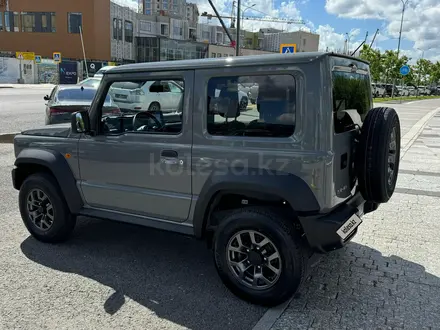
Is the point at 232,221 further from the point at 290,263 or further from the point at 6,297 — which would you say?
the point at 6,297

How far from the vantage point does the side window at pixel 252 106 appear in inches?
118

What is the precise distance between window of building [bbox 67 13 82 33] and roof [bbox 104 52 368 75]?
2356 inches

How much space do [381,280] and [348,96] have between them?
1.66 m

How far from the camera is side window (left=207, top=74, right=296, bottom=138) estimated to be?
2992 mm

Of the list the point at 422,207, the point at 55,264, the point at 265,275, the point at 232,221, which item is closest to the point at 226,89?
the point at 232,221

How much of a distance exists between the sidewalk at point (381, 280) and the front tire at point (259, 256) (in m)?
0.24

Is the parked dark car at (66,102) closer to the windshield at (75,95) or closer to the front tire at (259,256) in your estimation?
the windshield at (75,95)

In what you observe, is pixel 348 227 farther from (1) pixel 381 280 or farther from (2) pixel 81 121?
(2) pixel 81 121

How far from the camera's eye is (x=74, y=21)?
57281 millimetres

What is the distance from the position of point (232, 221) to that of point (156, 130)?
1.10m

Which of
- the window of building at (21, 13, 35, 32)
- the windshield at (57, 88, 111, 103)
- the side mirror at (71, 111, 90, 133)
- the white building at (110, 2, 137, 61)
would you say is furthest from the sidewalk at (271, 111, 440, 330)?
the window of building at (21, 13, 35, 32)

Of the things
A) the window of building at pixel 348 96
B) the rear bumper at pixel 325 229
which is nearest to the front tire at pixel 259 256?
the rear bumper at pixel 325 229

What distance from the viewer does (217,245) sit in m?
3.29

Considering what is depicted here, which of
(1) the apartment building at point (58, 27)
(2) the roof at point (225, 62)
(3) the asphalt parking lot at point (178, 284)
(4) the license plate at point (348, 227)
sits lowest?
(3) the asphalt parking lot at point (178, 284)
